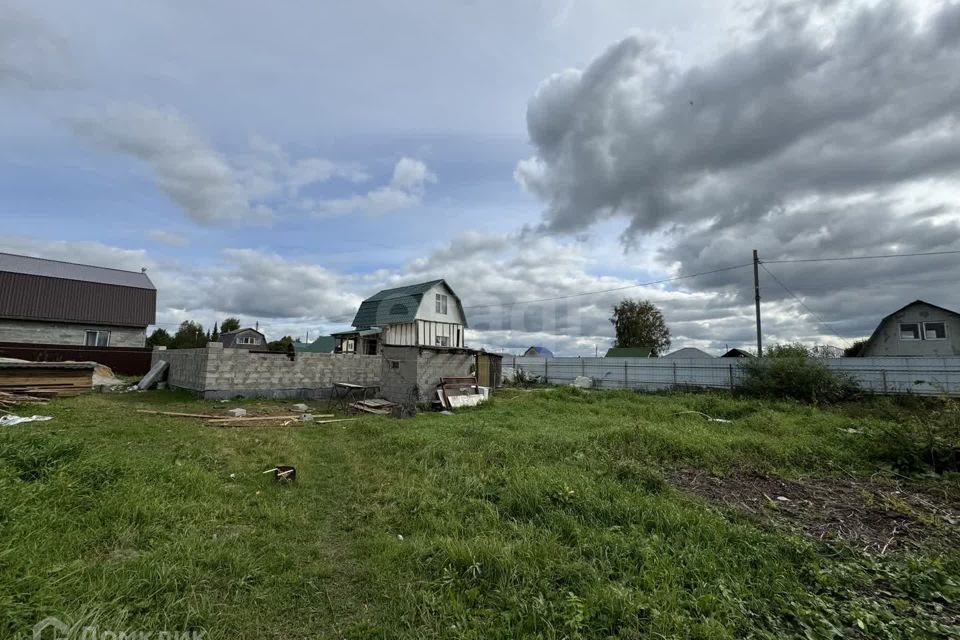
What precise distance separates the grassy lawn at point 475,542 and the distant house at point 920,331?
22717 mm

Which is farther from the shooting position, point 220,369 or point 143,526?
point 220,369

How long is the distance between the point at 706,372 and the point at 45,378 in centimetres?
2578

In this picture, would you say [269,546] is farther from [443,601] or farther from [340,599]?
[443,601]

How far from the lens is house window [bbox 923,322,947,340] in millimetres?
21391

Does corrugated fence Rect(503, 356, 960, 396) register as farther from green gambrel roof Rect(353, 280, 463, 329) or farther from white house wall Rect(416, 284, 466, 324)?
green gambrel roof Rect(353, 280, 463, 329)

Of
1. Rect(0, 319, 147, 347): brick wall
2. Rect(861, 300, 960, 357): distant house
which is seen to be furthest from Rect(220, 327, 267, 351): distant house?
Rect(861, 300, 960, 357): distant house

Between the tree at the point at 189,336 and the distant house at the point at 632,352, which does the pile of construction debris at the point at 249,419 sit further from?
the tree at the point at 189,336

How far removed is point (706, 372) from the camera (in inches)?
763

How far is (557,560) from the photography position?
3.43m

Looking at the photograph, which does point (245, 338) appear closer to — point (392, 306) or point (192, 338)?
point (192, 338)

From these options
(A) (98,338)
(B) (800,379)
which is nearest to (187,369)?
(A) (98,338)

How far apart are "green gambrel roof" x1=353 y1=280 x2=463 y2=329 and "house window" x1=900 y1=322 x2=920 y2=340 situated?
25.3 metres

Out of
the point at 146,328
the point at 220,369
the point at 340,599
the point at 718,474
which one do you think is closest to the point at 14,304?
the point at 146,328

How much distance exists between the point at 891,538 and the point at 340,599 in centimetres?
527
